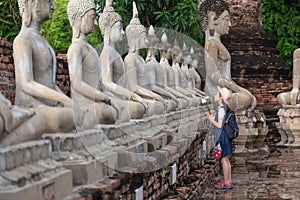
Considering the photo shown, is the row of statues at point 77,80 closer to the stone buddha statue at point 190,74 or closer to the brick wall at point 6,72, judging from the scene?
the brick wall at point 6,72

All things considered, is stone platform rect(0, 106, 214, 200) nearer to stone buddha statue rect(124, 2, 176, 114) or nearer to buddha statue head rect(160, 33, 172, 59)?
stone buddha statue rect(124, 2, 176, 114)

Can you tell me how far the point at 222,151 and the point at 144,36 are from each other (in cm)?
167

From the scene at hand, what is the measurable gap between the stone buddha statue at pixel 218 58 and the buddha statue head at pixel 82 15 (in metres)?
7.16

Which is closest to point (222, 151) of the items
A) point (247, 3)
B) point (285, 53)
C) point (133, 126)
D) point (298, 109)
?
point (133, 126)

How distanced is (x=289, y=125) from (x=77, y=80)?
9.66 meters

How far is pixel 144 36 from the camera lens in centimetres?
748

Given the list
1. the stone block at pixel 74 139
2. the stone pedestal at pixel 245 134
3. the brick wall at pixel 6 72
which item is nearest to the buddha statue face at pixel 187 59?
the stone pedestal at pixel 245 134

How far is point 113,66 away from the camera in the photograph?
6.04m

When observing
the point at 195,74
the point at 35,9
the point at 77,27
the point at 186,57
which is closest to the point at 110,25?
the point at 77,27

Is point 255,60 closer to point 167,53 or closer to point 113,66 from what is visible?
point 167,53

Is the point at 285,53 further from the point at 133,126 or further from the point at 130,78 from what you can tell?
the point at 133,126

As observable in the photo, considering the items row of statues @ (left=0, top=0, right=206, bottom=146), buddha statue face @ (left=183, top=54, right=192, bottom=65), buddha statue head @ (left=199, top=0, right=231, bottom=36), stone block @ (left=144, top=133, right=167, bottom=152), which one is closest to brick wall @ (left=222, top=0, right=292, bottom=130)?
buddha statue head @ (left=199, top=0, right=231, bottom=36)

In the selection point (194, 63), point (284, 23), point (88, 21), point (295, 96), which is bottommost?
point (295, 96)

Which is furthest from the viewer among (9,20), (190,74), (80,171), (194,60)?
(9,20)
